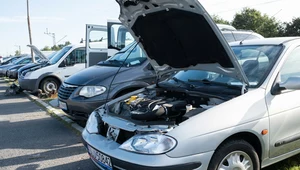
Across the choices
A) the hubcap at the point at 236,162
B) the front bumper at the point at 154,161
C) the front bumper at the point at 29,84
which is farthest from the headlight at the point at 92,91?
the front bumper at the point at 29,84

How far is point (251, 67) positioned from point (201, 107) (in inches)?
36.3

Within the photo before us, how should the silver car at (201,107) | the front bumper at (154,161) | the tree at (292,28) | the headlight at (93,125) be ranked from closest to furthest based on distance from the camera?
the front bumper at (154,161)
the silver car at (201,107)
the headlight at (93,125)
the tree at (292,28)

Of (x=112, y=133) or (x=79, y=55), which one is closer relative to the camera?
(x=112, y=133)

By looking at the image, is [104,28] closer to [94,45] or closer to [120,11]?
[94,45]

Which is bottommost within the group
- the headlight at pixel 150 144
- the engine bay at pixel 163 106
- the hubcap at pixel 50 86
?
the hubcap at pixel 50 86

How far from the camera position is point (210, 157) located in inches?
103

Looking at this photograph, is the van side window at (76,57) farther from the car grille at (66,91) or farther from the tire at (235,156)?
the tire at (235,156)

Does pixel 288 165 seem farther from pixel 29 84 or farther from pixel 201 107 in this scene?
pixel 29 84

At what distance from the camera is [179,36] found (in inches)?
143

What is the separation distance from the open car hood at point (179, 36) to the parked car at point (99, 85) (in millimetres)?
1188

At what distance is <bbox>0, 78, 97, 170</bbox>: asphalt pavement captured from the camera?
4.17m

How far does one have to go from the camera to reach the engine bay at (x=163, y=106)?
2957 mm

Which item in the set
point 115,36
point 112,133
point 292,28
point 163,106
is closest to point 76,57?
point 115,36

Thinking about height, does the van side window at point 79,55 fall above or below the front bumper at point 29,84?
above
